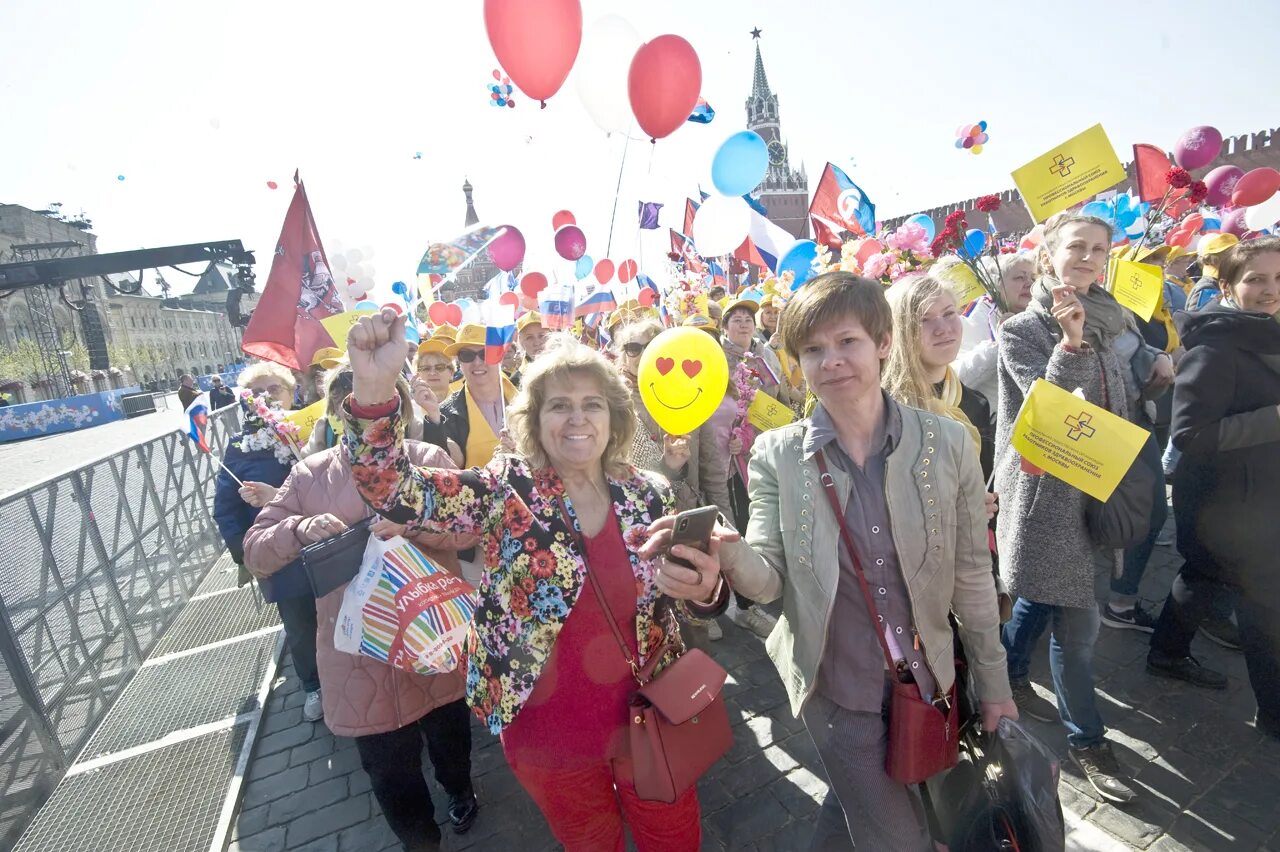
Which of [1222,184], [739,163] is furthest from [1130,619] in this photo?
[1222,184]

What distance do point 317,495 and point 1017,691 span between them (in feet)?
10.9

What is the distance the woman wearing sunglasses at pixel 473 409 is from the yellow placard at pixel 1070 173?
3.23 metres

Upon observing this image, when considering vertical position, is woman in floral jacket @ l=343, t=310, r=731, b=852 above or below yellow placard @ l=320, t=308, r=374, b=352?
below

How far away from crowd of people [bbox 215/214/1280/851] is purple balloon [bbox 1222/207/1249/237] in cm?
767

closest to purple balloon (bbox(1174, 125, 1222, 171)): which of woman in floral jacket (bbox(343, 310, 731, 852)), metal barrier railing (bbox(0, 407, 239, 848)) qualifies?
woman in floral jacket (bbox(343, 310, 731, 852))

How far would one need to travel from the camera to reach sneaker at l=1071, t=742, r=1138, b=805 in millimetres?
2318

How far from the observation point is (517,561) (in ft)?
5.80

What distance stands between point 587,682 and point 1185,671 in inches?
121

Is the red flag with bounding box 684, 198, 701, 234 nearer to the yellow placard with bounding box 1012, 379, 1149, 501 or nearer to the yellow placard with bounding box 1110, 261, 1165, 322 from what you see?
the yellow placard with bounding box 1110, 261, 1165, 322

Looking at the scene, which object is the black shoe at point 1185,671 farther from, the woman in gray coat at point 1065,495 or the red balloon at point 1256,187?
the red balloon at point 1256,187

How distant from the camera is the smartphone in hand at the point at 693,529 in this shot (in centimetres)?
140

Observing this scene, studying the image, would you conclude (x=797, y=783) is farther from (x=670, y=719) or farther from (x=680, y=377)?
(x=680, y=377)

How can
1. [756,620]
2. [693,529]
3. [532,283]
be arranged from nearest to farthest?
1. [693,529]
2. [756,620]
3. [532,283]

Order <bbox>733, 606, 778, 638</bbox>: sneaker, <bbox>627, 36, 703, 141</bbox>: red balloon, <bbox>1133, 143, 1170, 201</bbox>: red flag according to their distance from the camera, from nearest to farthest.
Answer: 1. <bbox>733, 606, 778, 638</bbox>: sneaker
2. <bbox>627, 36, 703, 141</bbox>: red balloon
3. <bbox>1133, 143, 1170, 201</bbox>: red flag
